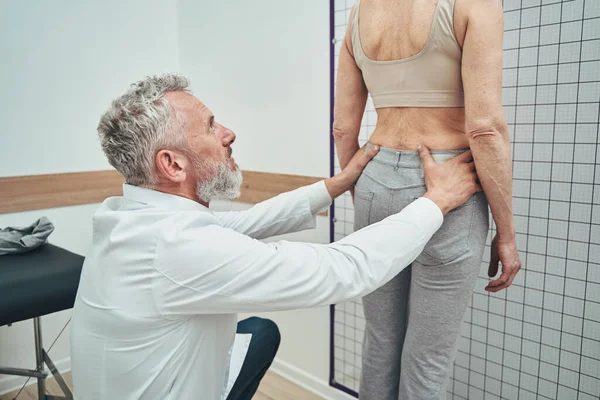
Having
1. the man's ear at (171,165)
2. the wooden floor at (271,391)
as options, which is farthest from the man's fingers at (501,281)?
the wooden floor at (271,391)

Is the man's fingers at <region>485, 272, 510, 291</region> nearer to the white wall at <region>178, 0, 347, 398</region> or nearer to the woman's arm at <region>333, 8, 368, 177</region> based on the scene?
the woman's arm at <region>333, 8, 368, 177</region>

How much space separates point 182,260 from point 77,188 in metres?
1.74

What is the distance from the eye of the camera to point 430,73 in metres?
1.14

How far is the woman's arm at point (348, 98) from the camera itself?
1381 millimetres

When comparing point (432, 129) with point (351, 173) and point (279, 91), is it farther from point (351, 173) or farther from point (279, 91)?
point (279, 91)

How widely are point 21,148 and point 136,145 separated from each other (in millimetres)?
1483

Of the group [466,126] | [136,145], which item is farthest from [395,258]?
[136,145]

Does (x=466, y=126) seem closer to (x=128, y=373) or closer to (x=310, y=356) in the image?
(x=128, y=373)

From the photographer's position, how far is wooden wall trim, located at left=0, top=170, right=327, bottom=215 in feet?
7.33

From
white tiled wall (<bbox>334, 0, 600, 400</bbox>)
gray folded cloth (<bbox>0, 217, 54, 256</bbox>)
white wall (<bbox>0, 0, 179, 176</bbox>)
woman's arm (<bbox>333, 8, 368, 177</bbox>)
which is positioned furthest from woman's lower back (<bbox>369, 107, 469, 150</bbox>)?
white wall (<bbox>0, 0, 179, 176</bbox>)

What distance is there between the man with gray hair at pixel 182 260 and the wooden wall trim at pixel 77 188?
1043 millimetres

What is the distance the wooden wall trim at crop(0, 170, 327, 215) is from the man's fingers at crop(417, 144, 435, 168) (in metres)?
1.00

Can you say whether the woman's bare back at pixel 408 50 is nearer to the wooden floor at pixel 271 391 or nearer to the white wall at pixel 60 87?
the wooden floor at pixel 271 391

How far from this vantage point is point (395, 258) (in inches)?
40.4
